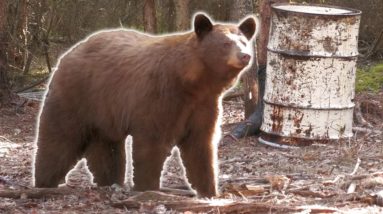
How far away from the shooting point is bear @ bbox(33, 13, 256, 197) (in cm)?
544

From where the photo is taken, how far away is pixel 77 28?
→ 17.4 meters

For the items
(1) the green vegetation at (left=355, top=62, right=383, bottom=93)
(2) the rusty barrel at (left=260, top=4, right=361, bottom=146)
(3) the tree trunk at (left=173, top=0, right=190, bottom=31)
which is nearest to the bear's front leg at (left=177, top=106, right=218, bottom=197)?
(2) the rusty barrel at (left=260, top=4, right=361, bottom=146)

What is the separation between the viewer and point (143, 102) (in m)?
5.63

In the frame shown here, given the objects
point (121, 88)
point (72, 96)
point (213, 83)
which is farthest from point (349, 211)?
point (72, 96)

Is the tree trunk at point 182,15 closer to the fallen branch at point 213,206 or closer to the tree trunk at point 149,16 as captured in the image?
A: the tree trunk at point 149,16

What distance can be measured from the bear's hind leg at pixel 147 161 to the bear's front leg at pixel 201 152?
25cm

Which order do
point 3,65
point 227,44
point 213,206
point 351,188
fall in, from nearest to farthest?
point 213,206 → point 227,44 → point 351,188 → point 3,65

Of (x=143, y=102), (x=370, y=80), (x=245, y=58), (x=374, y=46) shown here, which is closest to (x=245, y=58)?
(x=245, y=58)

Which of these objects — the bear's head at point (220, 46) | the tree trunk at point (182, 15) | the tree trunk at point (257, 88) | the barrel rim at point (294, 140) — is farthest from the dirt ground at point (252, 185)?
the tree trunk at point (182, 15)

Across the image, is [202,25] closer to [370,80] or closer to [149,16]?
[370,80]

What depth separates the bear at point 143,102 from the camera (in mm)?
5441

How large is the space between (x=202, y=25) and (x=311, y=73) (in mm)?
3868

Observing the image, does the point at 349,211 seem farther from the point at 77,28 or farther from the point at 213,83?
the point at 77,28

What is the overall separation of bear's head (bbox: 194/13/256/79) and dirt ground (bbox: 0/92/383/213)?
Answer: 3.12 ft
